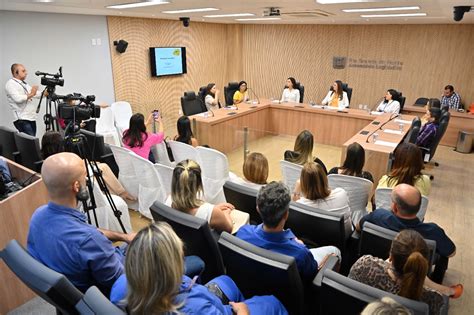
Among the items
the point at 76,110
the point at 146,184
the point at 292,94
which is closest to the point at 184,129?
the point at 146,184

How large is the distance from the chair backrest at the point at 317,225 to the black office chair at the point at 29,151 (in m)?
2.74

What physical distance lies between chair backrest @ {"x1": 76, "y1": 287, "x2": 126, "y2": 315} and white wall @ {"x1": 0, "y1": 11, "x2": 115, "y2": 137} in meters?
5.94

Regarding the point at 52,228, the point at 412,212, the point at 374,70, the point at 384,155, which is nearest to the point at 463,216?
the point at 384,155

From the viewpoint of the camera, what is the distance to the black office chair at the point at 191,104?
6462 mm

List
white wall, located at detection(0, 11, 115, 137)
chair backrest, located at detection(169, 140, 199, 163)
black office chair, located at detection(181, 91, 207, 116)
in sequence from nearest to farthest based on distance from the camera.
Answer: chair backrest, located at detection(169, 140, 199, 163)
white wall, located at detection(0, 11, 115, 137)
black office chair, located at detection(181, 91, 207, 116)

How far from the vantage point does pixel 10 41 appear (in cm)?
579

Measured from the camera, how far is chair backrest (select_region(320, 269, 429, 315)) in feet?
4.39

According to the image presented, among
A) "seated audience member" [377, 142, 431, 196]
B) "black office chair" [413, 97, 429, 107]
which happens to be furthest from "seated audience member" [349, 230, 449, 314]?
"black office chair" [413, 97, 429, 107]

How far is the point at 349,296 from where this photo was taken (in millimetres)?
1432

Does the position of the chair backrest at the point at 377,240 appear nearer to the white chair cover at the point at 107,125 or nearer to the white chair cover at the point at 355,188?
the white chair cover at the point at 355,188

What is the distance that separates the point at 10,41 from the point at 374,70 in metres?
8.17

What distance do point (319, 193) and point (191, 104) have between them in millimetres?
4477

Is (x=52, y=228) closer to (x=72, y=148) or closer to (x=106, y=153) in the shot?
(x=72, y=148)

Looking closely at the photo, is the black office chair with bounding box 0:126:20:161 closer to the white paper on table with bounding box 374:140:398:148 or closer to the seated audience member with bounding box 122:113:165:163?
the seated audience member with bounding box 122:113:165:163
